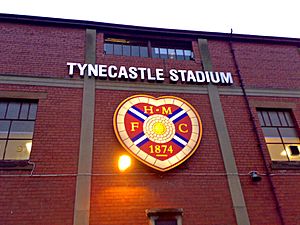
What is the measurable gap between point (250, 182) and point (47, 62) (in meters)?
7.47

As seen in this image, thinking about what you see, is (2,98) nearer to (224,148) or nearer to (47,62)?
(47,62)

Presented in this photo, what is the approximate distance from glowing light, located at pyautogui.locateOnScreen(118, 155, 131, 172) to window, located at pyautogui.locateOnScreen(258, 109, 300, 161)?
184 inches

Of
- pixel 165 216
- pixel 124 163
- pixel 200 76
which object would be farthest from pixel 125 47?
pixel 165 216

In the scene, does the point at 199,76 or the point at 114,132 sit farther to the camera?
the point at 199,76

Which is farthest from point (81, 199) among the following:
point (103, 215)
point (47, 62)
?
point (47, 62)

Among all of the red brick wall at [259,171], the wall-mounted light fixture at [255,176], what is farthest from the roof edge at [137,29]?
the wall-mounted light fixture at [255,176]

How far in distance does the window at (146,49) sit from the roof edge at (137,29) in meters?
0.42

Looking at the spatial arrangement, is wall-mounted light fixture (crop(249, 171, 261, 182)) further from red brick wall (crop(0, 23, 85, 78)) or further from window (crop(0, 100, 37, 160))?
red brick wall (crop(0, 23, 85, 78))

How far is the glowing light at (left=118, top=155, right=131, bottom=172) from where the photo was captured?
25.2ft

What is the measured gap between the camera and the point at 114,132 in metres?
8.20

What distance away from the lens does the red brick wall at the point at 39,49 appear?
892 centimetres

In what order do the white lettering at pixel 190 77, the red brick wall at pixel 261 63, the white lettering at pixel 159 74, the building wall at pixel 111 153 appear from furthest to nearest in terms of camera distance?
the red brick wall at pixel 261 63
the white lettering at pixel 190 77
the white lettering at pixel 159 74
the building wall at pixel 111 153

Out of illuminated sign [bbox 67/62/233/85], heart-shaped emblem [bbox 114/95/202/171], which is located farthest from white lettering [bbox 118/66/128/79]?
heart-shaped emblem [bbox 114/95/202/171]

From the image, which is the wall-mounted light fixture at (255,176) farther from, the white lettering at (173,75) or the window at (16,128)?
the window at (16,128)
